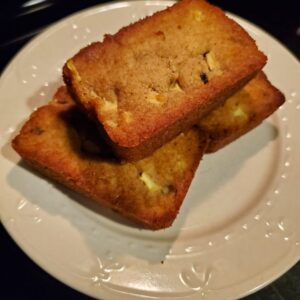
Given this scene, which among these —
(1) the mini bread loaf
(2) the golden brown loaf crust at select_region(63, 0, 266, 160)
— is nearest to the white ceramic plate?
(1) the mini bread loaf

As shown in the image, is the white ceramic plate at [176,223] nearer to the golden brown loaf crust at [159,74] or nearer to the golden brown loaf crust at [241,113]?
the golden brown loaf crust at [241,113]

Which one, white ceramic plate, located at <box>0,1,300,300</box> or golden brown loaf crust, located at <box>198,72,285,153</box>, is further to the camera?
golden brown loaf crust, located at <box>198,72,285,153</box>

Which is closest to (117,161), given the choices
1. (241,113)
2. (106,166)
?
(106,166)

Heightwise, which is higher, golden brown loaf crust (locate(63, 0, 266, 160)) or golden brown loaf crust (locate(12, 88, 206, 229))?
golden brown loaf crust (locate(63, 0, 266, 160))

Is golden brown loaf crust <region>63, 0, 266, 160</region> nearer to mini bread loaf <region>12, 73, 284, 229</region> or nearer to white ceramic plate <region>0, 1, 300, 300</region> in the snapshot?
mini bread loaf <region>12, 73, 284, 229</region>

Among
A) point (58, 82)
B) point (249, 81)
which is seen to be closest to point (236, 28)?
point (249, 81)

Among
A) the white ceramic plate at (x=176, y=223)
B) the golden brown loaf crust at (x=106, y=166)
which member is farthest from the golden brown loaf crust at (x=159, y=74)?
the white ceramic plate at (x=176, y=223)

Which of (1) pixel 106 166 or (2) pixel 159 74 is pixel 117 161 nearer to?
(1) pixel 106 166
